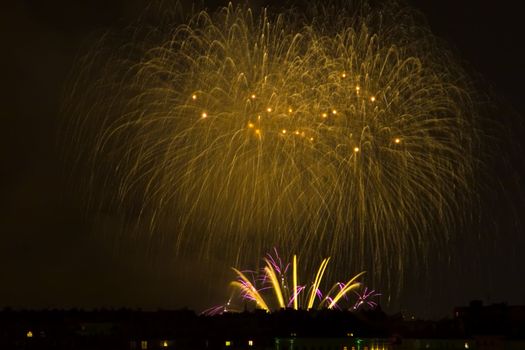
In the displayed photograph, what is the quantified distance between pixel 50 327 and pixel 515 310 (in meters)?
49.8

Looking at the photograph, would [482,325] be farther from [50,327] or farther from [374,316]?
[50,327]

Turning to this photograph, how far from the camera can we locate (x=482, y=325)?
272 feet

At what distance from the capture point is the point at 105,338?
84.2 m

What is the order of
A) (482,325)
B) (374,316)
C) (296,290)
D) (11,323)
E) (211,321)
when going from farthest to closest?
(374,316), (211,321), (11,323), (482,325), (296,290)

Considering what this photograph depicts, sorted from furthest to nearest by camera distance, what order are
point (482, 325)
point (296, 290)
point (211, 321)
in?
point (211, 321), point (482, 325), point (296, 290)

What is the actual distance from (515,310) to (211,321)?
34.0 meters

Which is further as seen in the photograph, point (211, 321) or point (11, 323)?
point (211, 321)

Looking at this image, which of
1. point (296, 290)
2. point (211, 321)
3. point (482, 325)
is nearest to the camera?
point (296, 290)

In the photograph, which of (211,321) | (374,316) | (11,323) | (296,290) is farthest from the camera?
(374,316)

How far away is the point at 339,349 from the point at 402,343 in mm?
8967

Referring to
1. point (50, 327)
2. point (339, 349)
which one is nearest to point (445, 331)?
point (339, 349)

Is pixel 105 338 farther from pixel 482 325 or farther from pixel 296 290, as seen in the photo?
pixel 482 325

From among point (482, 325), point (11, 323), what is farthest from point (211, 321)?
point (482, 325)

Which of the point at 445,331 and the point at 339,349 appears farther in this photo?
the point at 339,349
